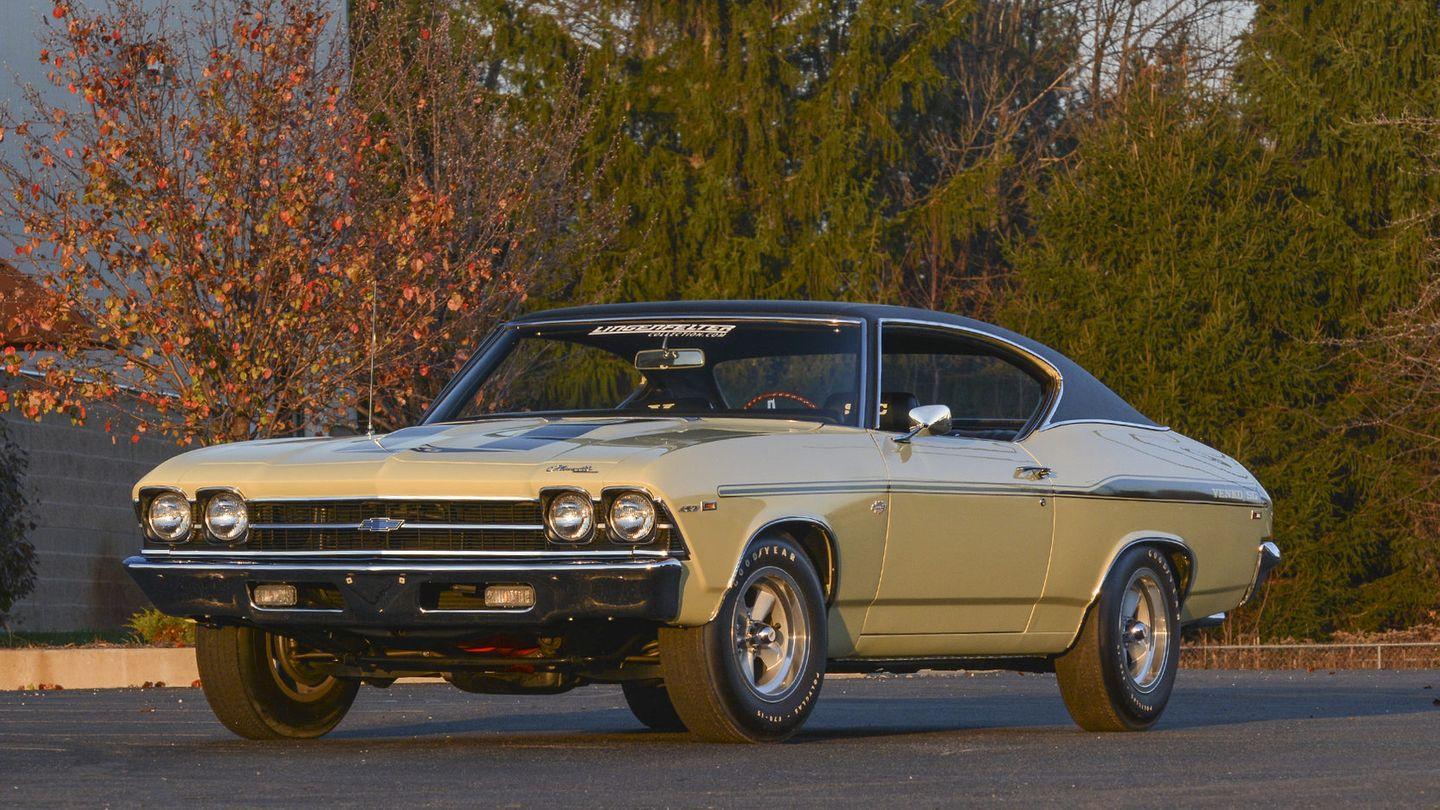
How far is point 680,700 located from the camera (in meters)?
8.49

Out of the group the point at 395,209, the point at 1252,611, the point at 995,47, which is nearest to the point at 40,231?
the point at 395,209

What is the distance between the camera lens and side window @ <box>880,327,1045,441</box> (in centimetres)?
997

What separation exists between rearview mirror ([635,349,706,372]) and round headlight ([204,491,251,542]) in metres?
1.82

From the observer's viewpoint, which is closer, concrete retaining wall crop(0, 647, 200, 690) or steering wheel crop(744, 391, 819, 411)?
steering wheel crop(744, 391, 819, 411)

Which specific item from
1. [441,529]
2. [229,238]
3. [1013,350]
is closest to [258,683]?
[441,529]

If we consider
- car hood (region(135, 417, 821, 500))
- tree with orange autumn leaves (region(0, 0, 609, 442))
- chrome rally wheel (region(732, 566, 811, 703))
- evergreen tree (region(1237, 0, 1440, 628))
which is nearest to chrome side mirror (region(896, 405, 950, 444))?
car hood (region(135, 417, 821, 500))

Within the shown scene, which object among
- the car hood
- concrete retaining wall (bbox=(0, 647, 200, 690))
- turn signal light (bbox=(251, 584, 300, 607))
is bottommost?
concrete retaining wall (bbox=(0, 647, 200, 690))

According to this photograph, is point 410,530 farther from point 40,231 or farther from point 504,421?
point 40,231

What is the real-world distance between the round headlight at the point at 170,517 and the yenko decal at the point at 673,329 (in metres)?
1.90

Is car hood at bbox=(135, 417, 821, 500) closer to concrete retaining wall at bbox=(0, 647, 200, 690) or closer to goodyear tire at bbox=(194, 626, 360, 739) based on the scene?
goodyear tire at bbox=(194, 626, 360, 739)

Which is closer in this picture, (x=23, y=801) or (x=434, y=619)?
(x=23, y=801)

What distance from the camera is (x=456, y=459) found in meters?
8.45

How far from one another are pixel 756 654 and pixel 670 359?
151cm

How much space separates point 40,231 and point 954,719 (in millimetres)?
9542
